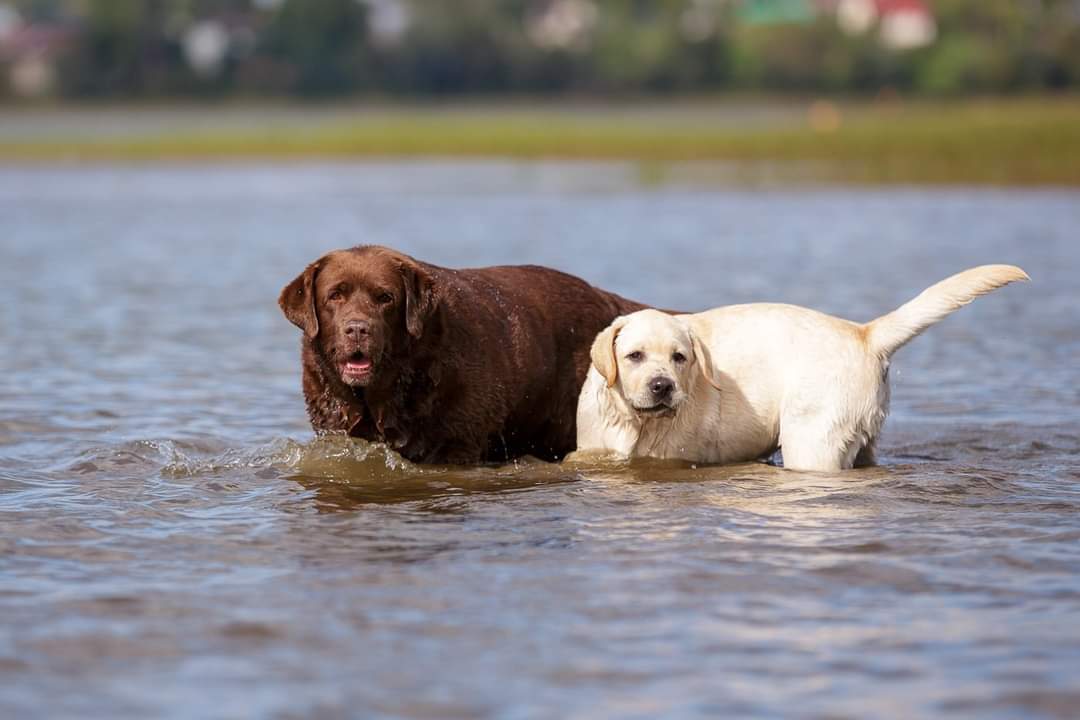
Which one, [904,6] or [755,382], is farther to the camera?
[904,6]

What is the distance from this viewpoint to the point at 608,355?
8469 millimetres

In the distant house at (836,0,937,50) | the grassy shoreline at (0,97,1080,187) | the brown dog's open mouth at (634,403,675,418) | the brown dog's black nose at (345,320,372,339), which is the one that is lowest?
the brown dog's open mouth at (634,403,675,418)

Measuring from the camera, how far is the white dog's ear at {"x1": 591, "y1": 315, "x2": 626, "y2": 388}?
8484 millimetres

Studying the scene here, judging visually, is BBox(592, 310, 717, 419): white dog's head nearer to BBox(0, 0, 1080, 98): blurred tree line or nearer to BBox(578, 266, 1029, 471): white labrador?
BBox(578, 266, 1029, 471): white labrador

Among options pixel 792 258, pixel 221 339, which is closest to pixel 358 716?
pixel 221 339

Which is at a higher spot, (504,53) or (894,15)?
(894,15)

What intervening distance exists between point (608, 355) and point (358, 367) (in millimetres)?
1271

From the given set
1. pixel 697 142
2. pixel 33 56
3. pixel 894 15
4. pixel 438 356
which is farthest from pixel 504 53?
pixel 438 356

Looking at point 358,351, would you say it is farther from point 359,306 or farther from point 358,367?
point 359,306

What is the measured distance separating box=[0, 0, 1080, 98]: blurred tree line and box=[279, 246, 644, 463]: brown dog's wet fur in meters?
81.7

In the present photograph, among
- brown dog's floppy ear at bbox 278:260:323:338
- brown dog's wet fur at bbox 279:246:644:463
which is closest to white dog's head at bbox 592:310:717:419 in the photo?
brown dog's wet fur at bbox 279:246:644:463

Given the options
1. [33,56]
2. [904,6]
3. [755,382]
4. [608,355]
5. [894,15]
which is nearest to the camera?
[608,355]

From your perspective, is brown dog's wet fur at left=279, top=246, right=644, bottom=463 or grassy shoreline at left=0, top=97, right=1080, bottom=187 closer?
brown dog's wet fur at left=279, top=246, right=644, bottom=463

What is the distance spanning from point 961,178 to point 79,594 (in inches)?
1230
